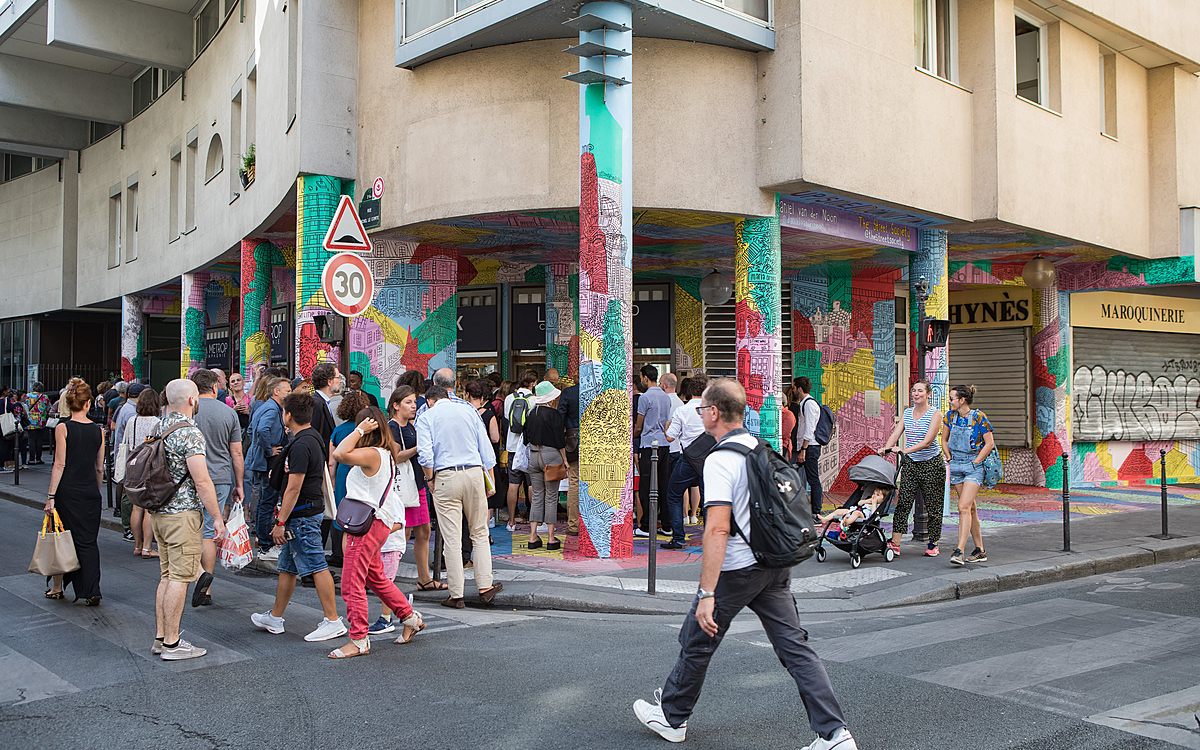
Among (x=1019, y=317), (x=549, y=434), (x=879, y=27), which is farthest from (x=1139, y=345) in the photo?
(x=549, y=434)

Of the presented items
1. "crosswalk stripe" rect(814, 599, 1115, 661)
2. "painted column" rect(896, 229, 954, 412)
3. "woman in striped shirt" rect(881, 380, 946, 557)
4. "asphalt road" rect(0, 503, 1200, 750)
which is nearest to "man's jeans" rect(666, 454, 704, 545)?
"woman in striped shirt" rect(881, 380, 946, 557)

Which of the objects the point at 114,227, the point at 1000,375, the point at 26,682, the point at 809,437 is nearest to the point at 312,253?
the point at 809,437

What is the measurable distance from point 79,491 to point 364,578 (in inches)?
131

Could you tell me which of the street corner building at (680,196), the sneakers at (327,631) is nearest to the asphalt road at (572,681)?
the sneakers at (327,631)

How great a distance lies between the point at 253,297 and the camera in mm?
16094

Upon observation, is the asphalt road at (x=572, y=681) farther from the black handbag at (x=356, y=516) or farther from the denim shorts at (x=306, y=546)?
the black handbag at (x=356, y=516)

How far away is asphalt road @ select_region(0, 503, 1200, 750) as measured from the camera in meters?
4.80

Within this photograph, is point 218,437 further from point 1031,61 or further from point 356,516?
point 1031,61

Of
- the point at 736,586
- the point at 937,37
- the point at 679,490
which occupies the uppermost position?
the point at 937,37

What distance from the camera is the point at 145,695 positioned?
5.47 meters

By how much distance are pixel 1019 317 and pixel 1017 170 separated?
5.70 m

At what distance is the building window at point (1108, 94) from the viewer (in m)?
17.0

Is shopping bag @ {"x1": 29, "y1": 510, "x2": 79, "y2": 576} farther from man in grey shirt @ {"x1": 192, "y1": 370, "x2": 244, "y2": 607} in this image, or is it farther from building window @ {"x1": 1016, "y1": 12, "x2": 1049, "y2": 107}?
building window @ {"x1": 1016, "y1": 12, "x2": 1049, "y2": 107}

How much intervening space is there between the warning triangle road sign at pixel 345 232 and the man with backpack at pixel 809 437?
21.8ft
